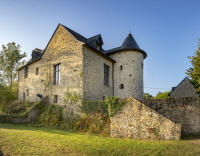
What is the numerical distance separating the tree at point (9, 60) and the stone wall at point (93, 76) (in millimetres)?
17388

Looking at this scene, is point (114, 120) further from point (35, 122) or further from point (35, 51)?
point (35, 51)

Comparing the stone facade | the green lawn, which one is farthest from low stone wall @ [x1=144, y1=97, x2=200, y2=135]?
the stone facade

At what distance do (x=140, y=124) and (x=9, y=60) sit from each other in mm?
25339

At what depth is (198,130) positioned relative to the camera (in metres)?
10.6

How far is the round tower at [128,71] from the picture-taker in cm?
1878

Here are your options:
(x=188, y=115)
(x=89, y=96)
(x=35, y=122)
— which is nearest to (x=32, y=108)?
(x=35, y=122)

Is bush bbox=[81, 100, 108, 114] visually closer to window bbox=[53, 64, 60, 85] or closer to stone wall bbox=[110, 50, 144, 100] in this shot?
window bbox=[53, 64, 60, 85]

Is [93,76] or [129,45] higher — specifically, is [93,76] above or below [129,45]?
below

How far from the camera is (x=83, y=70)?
1510 cm

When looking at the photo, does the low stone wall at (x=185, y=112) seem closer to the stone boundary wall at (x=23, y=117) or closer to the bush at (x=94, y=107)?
the bush at (x=94, y=107)

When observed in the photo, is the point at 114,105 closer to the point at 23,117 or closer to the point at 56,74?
the point at 56,74

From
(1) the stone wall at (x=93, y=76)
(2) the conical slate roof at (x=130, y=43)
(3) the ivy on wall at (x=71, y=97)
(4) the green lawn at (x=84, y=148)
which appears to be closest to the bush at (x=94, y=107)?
(3) the ivy on wall at (x=71, y=97)

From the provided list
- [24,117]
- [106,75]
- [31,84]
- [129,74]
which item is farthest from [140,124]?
[31,84]

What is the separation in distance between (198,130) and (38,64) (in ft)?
61.2
